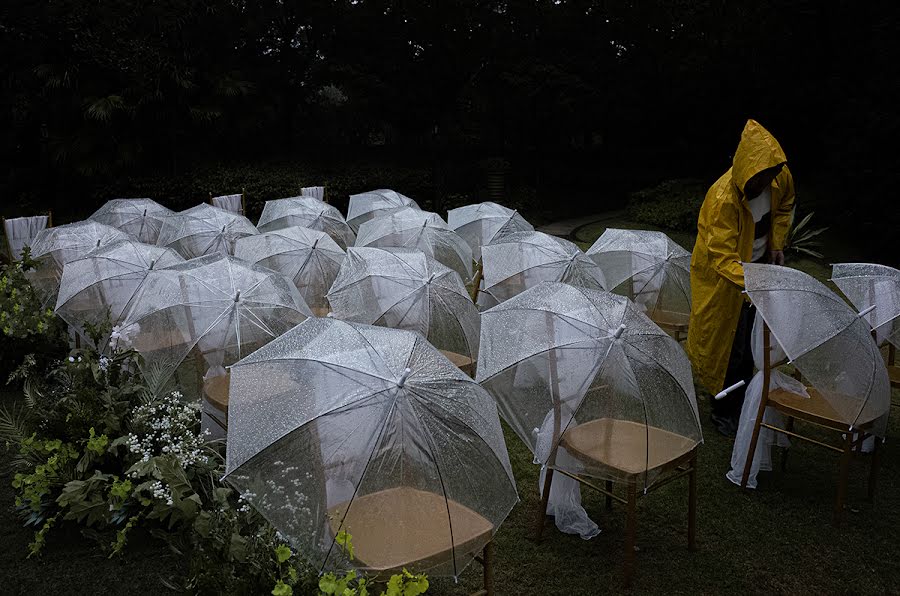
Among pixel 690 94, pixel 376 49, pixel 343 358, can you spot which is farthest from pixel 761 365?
pixel 376 49

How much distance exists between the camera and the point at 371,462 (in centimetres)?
302

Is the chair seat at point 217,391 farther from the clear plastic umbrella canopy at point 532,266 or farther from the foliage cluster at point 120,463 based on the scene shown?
the clear plastic umbrella canopy at point 532,266

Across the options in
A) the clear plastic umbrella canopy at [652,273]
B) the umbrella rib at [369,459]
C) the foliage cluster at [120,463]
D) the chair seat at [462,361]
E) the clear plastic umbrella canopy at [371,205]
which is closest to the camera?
the umbrella rib at [369,459]

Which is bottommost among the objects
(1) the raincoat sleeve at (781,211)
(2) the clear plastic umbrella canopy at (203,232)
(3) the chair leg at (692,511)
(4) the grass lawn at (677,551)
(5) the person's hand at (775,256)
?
(4) the grass lawn at (677,551)

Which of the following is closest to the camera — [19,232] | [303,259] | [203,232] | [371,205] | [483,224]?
[303,259]

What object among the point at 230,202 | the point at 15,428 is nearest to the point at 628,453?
the point at 15,428

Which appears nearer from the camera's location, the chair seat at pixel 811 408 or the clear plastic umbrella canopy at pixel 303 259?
the chair seat at pixel 811 408

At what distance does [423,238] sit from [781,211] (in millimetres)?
3728

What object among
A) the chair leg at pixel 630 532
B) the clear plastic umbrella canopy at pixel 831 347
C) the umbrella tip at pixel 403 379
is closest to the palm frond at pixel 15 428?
the umbrella tip at pixel 403 379

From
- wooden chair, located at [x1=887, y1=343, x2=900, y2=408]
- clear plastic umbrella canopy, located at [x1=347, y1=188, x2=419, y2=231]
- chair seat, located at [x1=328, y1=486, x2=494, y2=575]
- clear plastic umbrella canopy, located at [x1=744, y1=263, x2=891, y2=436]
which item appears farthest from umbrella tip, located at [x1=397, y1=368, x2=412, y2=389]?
clear plastic umbrella canopy, located at [x1=347, y1=188, x2=419, y2=231]

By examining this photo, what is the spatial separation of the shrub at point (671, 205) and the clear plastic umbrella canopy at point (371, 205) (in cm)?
737

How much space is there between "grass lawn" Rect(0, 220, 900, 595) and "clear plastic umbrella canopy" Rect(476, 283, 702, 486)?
70cm

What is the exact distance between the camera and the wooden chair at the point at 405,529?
3.05 meters

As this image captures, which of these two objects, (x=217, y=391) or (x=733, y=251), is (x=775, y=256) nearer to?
(x=733, y=251)
